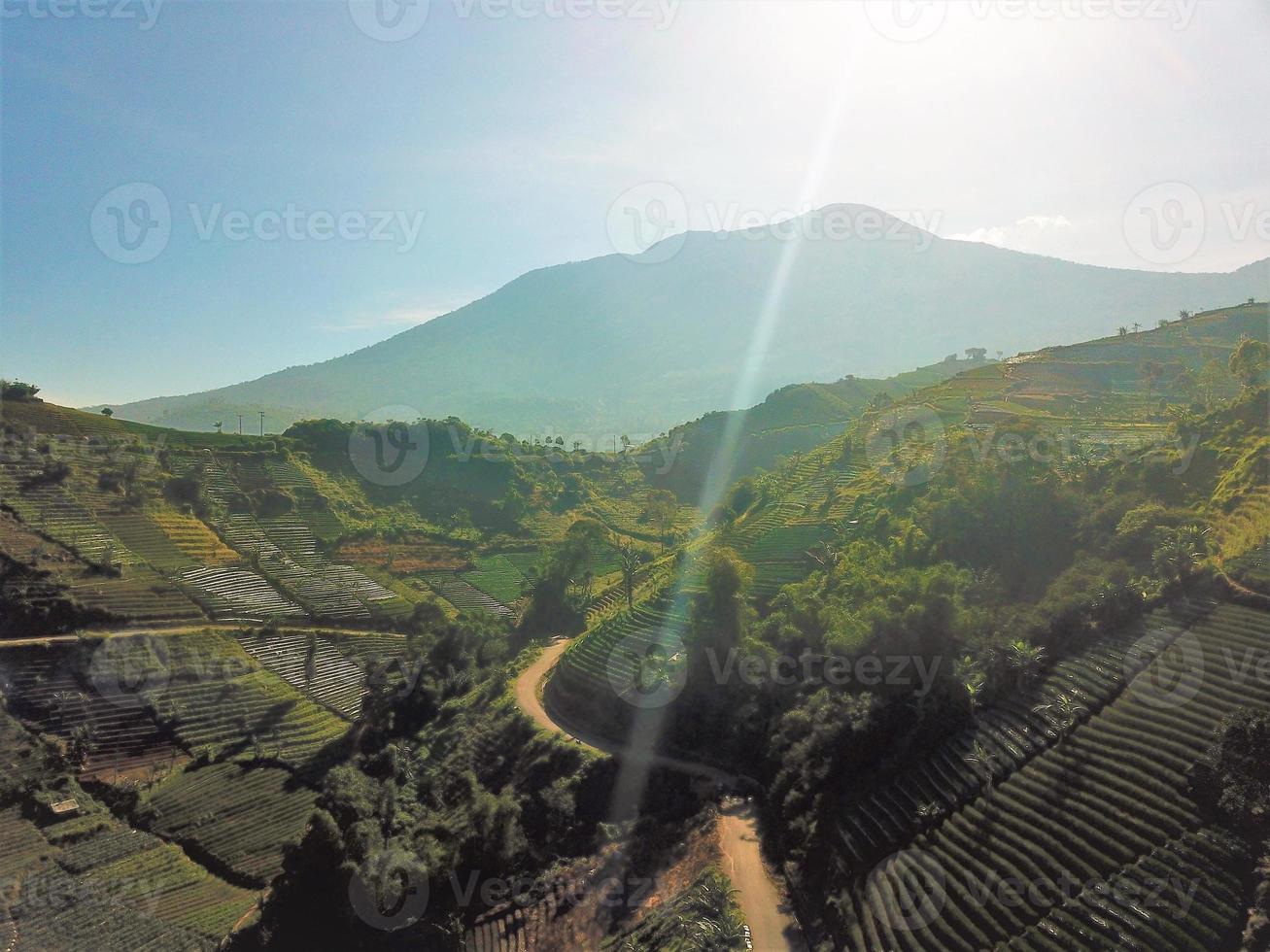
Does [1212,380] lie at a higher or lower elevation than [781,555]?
higher

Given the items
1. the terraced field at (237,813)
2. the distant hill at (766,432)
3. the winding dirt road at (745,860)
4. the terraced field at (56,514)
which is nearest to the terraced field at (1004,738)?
the winding dirt road at (745,860)

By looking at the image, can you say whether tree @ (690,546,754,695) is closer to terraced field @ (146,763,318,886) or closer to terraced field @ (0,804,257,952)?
terraced field @ (146,763,318,886)

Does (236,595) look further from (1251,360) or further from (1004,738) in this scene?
(1251,360)

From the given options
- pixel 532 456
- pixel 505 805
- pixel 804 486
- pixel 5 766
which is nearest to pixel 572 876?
pixel 505 805

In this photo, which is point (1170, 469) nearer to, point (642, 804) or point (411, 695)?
point (642, 804)

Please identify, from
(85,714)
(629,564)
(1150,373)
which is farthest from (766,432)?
(85,714)
